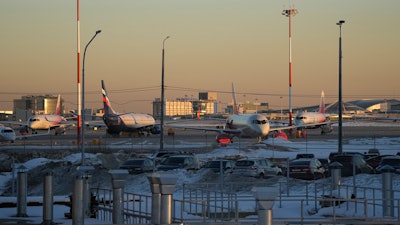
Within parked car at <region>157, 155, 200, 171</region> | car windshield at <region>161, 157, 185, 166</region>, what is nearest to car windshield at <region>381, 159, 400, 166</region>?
parked car at <region>157, 155, 200, 171</region>

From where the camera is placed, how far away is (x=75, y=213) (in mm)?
20344

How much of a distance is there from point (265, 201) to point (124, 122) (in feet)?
299

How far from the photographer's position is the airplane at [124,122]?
337 feet

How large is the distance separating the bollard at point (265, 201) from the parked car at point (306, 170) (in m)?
29.8

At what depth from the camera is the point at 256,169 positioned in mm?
43750

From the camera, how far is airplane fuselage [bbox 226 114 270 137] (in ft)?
272

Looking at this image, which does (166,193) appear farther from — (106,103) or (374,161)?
(106,103)

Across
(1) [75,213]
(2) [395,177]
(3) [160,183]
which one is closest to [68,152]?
(2) [395,177]

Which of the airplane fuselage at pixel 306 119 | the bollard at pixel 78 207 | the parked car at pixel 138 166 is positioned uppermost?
the airplane fuselage at pixel 306 119

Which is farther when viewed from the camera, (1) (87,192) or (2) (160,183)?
(1) (87,192)

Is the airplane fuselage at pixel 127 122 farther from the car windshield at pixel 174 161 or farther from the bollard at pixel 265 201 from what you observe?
the bollard at pixel 265 201

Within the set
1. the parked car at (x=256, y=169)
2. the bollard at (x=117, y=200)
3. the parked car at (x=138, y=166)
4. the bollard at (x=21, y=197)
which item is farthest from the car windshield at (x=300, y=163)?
the bollard at (x=117, y=200)

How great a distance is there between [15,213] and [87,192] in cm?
320

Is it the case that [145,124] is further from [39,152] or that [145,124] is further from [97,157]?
[97,157]
